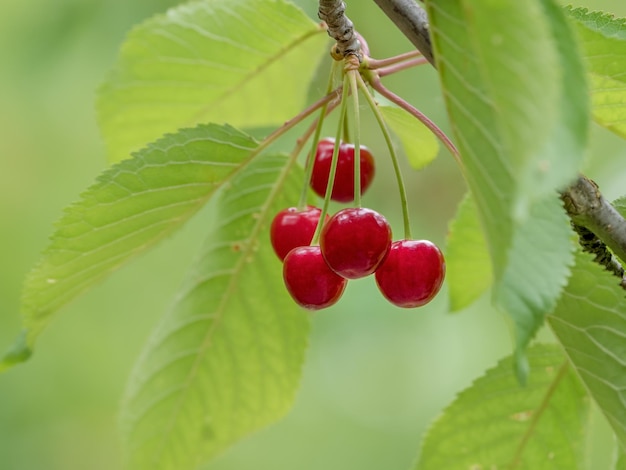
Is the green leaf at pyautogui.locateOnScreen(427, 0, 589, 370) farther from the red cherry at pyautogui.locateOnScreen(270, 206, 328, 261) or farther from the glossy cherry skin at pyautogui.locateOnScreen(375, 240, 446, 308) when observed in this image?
the red cherry at pyautogui.locateOnScreen(270, 206, 328, 261)

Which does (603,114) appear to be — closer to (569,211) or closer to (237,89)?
(569,211)

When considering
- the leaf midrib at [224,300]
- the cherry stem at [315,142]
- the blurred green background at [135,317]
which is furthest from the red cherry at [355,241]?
the blurred green background at [135,317]

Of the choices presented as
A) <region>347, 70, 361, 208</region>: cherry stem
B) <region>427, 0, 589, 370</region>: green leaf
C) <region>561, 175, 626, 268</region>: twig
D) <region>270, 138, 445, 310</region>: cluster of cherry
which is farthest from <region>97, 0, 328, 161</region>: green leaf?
<region>427, 0, 589, 370</region>: green leaf

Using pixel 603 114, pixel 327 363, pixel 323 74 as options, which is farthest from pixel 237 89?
pixel 327 363

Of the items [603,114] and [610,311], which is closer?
[610,311]

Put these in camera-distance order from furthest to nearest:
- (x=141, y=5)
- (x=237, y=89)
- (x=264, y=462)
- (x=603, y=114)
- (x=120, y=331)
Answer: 1. (x=264, y=462)
2. (x=120, y=331)
3. (x=141, y=5)
4. (x=237, y=89)
5. (x=603, y=114)

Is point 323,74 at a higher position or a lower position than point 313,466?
higher

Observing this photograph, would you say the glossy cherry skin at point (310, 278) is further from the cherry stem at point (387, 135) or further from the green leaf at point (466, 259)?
the green leaf at point (466, 259)

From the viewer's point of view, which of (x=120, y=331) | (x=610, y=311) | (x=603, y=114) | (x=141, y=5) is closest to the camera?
(x=610, y=311)
